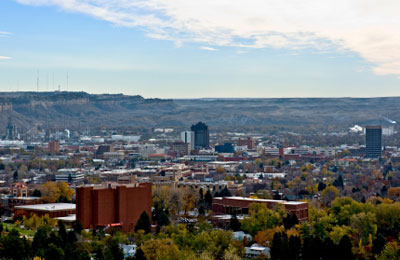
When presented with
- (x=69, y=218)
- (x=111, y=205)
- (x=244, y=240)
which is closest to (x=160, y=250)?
(x=244, y=240)

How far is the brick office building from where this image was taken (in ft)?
189

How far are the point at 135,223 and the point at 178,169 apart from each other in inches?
1899

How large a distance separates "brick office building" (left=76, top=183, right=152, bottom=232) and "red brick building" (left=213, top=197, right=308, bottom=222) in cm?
827

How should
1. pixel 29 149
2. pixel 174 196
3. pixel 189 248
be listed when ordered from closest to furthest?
pixel 189 248 → pixel 174 196 → pixel 29 149

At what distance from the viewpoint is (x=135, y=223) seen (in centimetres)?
5869

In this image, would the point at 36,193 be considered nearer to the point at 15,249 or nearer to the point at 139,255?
the point at 15,249

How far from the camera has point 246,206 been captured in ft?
212

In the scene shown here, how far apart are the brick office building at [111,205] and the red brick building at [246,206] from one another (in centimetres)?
827

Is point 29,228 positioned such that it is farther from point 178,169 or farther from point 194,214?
point 178,169

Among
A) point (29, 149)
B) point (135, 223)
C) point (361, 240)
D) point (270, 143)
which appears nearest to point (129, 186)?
point (135, 223)

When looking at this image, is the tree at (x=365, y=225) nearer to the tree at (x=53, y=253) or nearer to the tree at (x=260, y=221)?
the tree at (x=260, y=221)

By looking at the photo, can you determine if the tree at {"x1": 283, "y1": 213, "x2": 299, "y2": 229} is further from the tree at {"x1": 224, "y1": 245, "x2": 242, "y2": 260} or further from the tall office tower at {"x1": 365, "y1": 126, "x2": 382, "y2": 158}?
the tall office tower at {"x1": 365, "y1": 126, "x2": 382, "y2": 158}

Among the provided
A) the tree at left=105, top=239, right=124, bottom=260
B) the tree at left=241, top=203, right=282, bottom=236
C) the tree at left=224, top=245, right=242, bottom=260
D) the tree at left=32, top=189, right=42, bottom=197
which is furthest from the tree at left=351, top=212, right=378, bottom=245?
the tree at left=32, top=189, right=42, bottom=197

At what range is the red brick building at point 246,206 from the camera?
2403 inches
